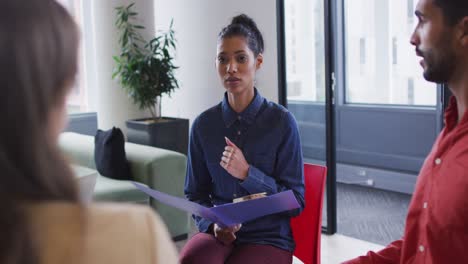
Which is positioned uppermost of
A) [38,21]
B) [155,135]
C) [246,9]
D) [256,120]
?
[246,9]

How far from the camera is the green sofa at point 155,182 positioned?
3.55 m

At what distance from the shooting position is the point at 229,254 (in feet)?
5.98

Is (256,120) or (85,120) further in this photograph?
(85,120)

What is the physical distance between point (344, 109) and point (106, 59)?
258cm

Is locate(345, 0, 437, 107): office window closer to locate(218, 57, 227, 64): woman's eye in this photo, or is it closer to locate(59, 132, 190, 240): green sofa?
locate(59, 132, 190, 240): green sofa

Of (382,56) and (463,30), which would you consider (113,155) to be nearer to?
(463,30)

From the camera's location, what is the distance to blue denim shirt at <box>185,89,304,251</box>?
1824mm

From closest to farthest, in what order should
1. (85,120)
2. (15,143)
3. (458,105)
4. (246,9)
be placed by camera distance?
1. (15,143)
2. (458,105)
3. (246,9)
4. (85,120)

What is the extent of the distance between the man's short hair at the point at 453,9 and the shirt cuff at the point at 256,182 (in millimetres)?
798

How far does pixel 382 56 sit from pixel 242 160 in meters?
4.05

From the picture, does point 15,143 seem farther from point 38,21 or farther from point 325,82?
point 325,82

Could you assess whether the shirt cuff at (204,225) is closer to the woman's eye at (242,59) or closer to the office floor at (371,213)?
the woman's eye at (242,59)

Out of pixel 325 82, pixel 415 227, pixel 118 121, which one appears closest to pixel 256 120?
pixel 415 227

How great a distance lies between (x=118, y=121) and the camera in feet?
16.4
